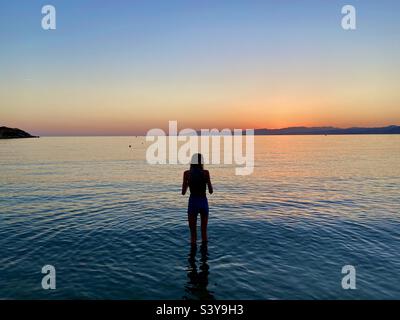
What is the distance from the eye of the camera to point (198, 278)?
10.1 metres

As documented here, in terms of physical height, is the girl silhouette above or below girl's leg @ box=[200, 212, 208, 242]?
above

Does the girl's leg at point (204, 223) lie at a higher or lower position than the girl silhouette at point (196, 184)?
lower

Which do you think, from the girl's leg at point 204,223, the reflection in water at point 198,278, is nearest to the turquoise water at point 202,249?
the reflection in water at point 198,278

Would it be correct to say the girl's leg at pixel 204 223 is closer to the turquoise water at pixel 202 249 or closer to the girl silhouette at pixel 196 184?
the girl silhouette at pixel 196 184

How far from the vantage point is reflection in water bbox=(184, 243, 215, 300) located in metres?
9.09

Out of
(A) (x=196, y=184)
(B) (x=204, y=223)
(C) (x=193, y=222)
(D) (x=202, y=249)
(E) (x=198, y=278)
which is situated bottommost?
(E) (x=198, y=278)

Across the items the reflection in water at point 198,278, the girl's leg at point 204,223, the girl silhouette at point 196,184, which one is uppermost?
the girl silhouette at point 196,184

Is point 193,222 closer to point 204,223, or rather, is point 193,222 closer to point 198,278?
point 204,223

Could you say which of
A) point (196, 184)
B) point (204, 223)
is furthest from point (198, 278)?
point (196, 184)

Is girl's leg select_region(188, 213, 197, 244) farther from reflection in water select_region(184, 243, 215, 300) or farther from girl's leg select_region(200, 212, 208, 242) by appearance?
reflection in water select_region(184, 243, 215, 300)

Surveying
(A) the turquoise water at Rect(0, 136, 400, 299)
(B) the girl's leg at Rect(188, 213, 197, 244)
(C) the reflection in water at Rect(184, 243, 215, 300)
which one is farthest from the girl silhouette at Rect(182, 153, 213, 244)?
(A) the turquoise water at Rect(0, 136, 400, 299)

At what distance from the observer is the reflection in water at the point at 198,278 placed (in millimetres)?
9087
